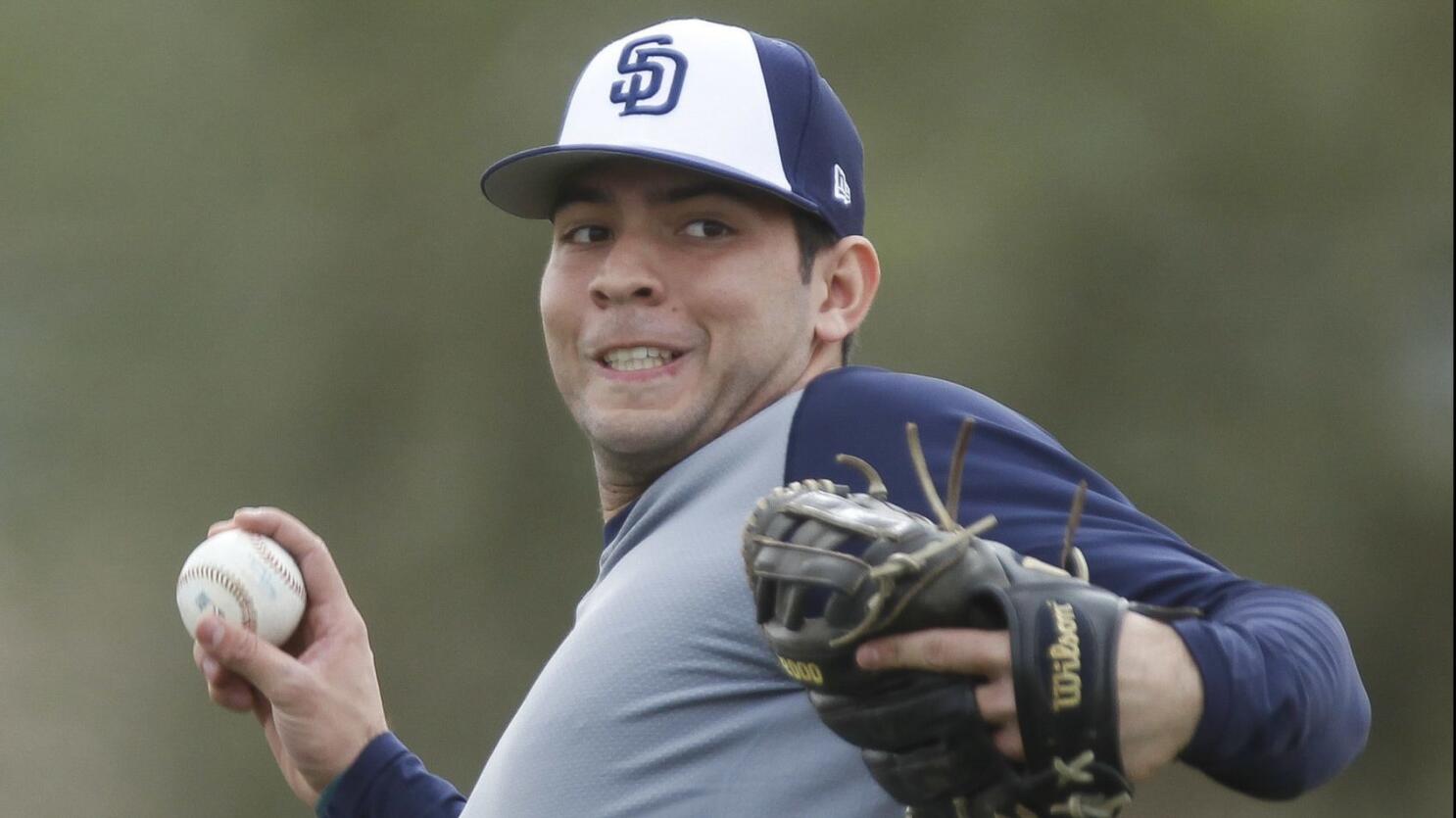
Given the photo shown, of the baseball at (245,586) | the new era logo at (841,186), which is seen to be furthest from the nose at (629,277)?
the baseball at (245,586)

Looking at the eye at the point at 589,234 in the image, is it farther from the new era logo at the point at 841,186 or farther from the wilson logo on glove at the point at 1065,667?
the wilson logo on glove at the point at 1065,667

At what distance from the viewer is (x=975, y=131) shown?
31.9 feet

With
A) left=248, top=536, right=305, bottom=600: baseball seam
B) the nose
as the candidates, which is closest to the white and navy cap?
the nose

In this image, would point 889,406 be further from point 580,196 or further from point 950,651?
point 580,196

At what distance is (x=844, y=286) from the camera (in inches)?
92.4

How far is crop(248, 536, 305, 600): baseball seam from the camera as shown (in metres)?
2.55

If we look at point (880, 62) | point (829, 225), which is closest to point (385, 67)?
point (880, 62)

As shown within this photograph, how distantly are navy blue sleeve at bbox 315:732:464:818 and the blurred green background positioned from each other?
668 centimetres

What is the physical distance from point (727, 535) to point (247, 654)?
78 centimetres

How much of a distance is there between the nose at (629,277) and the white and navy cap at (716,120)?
4.0 inches

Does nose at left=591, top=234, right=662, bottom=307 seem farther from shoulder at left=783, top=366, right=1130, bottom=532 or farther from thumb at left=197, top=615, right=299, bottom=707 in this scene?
thumb at left=197, top=615, right=299, bottom=707

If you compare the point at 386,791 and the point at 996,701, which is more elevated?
the point at 996,701

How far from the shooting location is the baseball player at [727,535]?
160 centimetres

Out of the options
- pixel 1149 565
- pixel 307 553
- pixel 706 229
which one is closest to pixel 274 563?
pixel 307 553
